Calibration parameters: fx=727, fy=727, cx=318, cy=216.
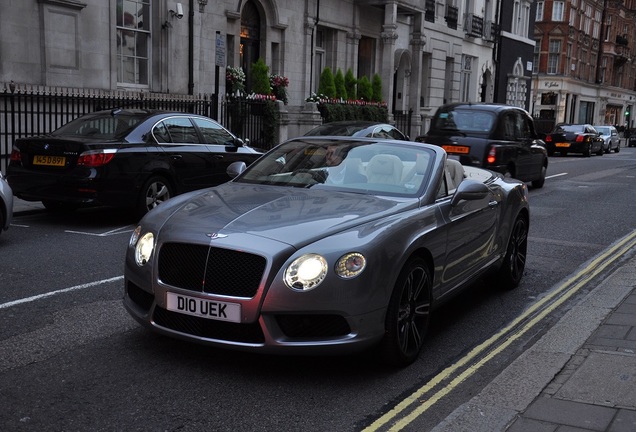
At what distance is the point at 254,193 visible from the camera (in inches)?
209

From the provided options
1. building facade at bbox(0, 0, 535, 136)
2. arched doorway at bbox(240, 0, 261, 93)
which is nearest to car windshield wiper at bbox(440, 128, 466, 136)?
building facade at bbox(0, 0, 535, 136)

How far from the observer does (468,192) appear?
558 centimetres

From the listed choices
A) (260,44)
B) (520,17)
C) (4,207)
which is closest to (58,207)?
(4,207)

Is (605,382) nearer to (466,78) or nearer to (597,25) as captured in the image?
(466,78)

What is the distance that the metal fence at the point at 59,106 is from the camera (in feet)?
47.7

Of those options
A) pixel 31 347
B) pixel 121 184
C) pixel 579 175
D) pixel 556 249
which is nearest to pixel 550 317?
pixel 556 249

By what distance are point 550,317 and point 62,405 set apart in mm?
4084

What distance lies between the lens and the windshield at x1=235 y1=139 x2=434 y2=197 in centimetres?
554

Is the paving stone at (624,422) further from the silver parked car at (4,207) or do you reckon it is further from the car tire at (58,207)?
the car tire at (58,207)

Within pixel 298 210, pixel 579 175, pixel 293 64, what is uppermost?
pixel 293 64

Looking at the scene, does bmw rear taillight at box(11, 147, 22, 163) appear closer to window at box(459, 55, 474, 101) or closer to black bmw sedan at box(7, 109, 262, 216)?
black bmw sedan at box(7, 109, 262, 216)

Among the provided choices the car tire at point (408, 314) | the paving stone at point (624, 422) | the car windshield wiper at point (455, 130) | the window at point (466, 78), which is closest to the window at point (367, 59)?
the window at point (466, 78)

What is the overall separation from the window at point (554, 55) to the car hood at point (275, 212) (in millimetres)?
70348

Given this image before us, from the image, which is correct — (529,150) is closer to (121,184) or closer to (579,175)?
(579,175)
